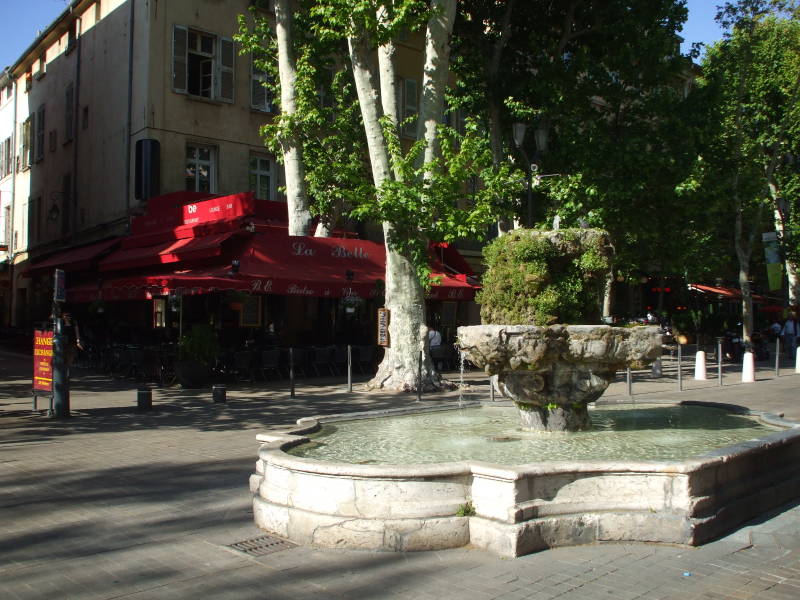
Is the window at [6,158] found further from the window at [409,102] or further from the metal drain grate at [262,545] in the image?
the metal drain grate at [262,545]

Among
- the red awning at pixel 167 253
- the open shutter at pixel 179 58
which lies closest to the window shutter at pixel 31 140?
the red awning at pixel 167 253

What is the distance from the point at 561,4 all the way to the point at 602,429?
1590cm

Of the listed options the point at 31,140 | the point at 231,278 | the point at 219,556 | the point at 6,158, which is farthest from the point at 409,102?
the point at 219,556

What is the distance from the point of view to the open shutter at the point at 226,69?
22.8m

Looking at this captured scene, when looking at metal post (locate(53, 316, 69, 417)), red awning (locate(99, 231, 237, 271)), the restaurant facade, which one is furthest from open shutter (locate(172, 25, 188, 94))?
metal post (locate(53, 316, 69, 417))

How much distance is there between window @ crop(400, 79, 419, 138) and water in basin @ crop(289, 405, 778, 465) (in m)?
19.2

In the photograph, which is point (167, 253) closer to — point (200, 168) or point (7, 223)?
point (200, 168)

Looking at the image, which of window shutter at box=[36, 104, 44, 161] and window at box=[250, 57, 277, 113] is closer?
window at box=[250, 57, 277, 113]

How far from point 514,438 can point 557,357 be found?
1.02 meters

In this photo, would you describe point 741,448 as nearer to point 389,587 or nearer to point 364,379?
point 389,587

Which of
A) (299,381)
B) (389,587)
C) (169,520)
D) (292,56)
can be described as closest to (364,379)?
(299,381)

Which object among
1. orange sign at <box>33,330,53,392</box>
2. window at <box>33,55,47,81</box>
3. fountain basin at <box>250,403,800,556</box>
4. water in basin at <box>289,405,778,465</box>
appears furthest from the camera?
window at <box>33,55,47,81</box>

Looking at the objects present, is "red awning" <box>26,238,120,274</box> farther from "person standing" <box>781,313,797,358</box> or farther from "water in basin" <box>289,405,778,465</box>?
"person standing" <box>781,313,797,358</box>

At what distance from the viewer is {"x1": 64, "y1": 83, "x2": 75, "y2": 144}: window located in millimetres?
27516
